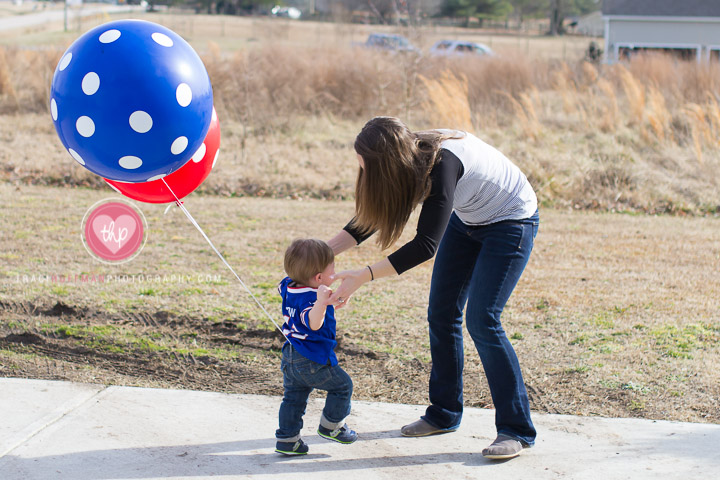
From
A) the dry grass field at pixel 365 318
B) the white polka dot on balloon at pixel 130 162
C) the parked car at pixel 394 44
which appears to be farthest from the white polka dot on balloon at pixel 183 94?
the parked car at pixel 394 44

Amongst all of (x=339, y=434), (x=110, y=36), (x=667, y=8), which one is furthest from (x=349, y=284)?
(x=667, y=8)

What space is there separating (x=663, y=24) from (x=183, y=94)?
31999 millimetres

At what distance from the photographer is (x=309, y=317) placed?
3158 millimetres

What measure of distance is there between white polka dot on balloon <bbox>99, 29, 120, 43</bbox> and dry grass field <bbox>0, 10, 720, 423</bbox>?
1.99m

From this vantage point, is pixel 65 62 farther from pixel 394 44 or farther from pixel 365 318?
pixel 394 44

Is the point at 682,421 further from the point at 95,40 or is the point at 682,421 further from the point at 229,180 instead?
the point at 229,180

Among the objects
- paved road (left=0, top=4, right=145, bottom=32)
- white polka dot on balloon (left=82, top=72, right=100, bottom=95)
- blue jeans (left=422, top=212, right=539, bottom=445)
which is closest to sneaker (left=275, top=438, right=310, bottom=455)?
blue jeans (left=422, top=212, right=539, bottom=445)

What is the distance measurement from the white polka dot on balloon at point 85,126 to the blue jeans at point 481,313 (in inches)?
65.5

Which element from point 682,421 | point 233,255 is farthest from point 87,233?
point 682,421

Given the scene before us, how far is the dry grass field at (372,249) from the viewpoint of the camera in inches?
178

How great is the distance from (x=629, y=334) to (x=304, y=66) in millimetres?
Answer: 12639

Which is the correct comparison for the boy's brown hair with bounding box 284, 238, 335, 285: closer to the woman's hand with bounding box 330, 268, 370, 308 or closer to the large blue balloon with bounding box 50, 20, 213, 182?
the woman's hand with bounding box 330, 268, 370, 308

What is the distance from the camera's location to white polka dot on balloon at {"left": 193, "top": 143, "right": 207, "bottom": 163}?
3.83 m

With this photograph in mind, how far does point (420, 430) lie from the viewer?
3.62m
